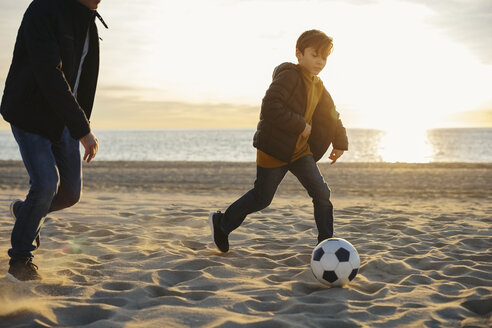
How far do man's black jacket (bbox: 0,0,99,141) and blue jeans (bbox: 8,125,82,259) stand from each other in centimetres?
11

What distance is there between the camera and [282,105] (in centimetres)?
411

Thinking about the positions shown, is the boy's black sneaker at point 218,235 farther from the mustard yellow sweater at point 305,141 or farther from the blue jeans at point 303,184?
the mustard yellow sweater at point 305,141

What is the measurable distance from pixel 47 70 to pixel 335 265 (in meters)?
2.56

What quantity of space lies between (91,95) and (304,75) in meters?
1.89

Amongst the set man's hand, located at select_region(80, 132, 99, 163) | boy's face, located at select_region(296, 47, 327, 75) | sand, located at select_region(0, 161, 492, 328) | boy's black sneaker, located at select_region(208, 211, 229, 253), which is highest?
boy's face, located at select_region(296, 47, 327, 75)

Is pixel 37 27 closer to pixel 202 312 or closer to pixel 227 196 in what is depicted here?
pixel 202 312

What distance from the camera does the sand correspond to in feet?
9.85

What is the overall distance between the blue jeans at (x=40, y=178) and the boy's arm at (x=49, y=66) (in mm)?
333

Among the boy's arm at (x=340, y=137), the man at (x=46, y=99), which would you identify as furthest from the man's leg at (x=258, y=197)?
the man at (x=46, y=99)

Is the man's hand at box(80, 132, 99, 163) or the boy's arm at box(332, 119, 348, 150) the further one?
the boy's arm at box(332, 119, 348, 150)

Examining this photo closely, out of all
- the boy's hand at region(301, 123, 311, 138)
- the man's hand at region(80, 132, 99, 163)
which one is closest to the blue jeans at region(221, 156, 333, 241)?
the boy's hand at region(301, 123, 311, 138)

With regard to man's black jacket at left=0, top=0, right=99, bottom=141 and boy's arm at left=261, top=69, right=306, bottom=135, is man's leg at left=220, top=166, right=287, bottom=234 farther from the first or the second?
man's black jacket at left=0, top=0, right=99, bottom=141

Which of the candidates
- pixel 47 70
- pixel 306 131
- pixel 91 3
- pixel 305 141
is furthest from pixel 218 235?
pixel 91 3

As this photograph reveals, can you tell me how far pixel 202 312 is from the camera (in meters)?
3.05
